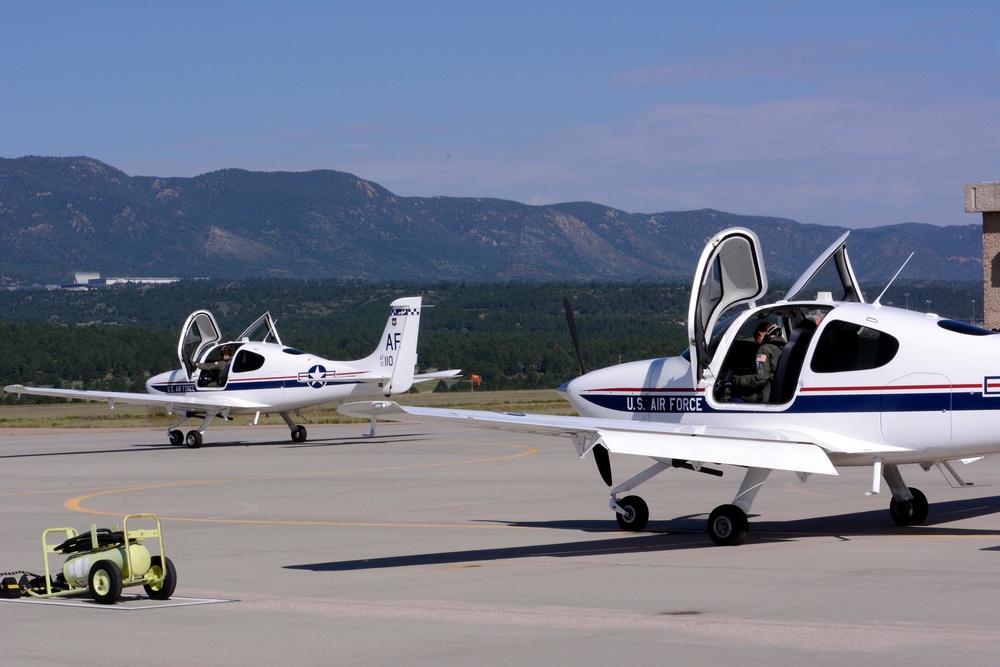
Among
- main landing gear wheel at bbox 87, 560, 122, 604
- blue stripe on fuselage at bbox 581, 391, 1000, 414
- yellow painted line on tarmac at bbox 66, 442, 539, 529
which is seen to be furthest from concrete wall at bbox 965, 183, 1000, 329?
main landing gear wheel at bbox 87, 560, 122, 604

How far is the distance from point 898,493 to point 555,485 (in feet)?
24.6

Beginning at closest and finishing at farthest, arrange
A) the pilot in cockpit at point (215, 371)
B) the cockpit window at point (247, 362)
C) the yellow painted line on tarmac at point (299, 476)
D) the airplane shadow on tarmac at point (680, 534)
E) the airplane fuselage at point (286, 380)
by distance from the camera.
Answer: the airplane shadow on tarmac at point (680, 534), the yellow painted line on tarmac at point (299, 476), the airplane fuselage at point (286, 380), the cockpit window at point (247, 362), the pilot in cockpit at point (215, 371)

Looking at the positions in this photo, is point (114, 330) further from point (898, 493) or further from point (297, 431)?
point (898, 493)

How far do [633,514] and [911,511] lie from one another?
3.13 m

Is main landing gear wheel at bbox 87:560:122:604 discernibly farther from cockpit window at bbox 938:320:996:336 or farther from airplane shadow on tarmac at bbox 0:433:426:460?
airplane shadow on tarmac at bbox 0:433:426:460

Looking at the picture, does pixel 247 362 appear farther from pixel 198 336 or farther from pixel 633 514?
pixel 633 514

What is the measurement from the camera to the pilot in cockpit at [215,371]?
119 feet

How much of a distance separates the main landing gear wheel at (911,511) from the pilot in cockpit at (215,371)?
2406 centimetres

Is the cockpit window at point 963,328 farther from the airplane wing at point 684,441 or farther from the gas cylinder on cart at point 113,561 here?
the gas cylinder on cart at point 113,561

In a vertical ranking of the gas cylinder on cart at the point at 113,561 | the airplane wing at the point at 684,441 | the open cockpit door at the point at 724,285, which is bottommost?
the gas cylinder on cart at the point at 113,561

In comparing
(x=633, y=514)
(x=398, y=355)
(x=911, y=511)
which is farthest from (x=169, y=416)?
(x=911, y=511)

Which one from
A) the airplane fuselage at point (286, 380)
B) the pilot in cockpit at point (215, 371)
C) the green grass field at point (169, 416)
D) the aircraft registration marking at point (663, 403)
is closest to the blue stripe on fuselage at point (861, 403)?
the aircraft registration marking at point (663, 403)

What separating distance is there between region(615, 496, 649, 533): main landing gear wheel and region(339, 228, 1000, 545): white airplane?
552mm

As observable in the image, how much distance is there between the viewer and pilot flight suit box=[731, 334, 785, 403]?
1411 centimetres
